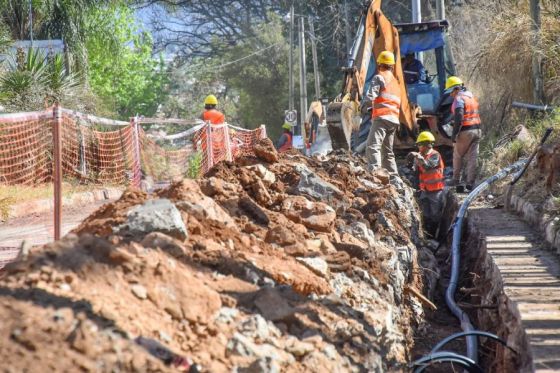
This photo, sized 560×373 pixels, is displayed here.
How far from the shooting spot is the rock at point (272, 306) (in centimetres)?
436

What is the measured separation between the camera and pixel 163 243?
4.51 metres

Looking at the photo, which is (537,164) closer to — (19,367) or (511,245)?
(511,245)

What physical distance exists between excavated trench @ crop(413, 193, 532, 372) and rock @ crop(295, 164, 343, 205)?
1454 mm

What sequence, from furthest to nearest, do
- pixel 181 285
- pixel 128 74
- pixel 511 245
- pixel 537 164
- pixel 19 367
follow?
pixel 128 74, pixel 537 164, pixel 511 245, pixel 181 285, pixel 19 367

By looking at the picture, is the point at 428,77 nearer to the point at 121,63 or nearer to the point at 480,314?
the point at 480,314

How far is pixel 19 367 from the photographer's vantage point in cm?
317

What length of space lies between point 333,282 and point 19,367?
101 inches

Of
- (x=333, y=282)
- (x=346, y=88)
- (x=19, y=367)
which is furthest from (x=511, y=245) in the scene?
(x=19, y=367)

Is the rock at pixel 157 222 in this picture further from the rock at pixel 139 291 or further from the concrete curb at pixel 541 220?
the concrete curb at pixel 541 220

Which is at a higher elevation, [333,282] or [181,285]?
[181,285]

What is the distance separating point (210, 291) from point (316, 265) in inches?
48.0

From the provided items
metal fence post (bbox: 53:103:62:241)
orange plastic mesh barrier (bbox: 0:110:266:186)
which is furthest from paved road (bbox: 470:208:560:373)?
orange plastic mesh barrier (bbox: 0:110:266:186)

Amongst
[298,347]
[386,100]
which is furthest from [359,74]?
[298,347]

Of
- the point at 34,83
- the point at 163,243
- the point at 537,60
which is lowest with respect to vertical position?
the point at 163,243
